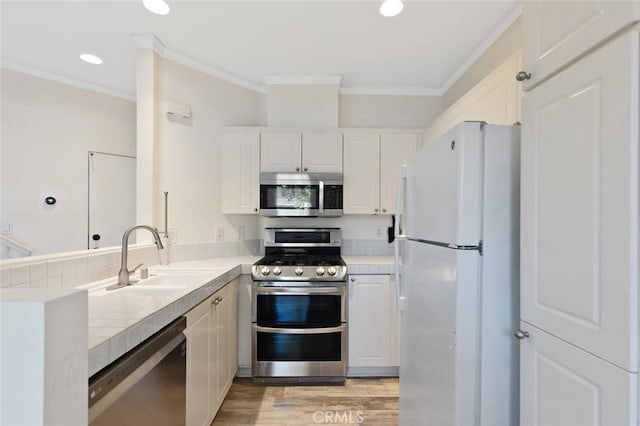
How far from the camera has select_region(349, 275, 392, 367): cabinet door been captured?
7.78 ft

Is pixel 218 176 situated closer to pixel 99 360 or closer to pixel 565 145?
pixel 99 360

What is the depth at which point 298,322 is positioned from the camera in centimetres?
228

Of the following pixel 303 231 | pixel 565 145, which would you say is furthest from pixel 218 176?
pixel 565 145

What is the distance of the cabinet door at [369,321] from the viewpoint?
93.4 inches

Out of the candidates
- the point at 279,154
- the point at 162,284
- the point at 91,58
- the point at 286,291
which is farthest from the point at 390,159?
the point at 91,58

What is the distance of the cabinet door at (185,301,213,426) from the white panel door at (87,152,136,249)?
5.97 feet

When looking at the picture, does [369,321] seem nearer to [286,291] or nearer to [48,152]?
[286,291]

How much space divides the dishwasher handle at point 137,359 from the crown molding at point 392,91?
2586 millimetres

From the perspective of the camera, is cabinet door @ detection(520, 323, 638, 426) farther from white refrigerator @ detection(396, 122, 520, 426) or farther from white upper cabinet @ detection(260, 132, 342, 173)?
white upper cabinet @ detection(260, 132, 342, 173)

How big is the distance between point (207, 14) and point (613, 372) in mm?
2556

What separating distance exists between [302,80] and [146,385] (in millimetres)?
2642

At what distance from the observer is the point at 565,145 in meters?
0.80

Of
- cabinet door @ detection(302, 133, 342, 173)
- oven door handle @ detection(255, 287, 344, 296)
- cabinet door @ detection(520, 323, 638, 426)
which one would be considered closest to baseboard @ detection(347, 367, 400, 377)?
oven door handle @ detection(255, 287, 344, 296)

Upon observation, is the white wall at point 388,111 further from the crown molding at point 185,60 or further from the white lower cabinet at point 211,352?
the white lower cabinet at point 211,352
